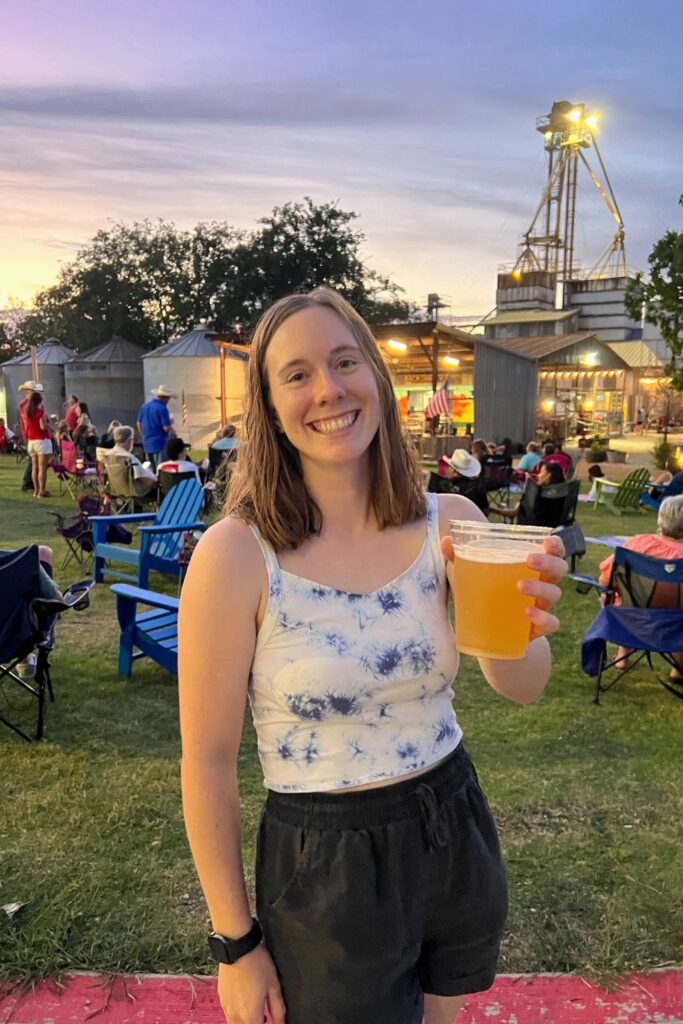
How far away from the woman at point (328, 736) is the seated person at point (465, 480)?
8.84 metres

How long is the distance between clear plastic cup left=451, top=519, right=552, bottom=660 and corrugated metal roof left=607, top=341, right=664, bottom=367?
4182cm

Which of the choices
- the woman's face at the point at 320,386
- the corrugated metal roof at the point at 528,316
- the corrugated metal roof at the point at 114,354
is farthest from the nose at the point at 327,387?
the corrugated metal roof at the point at 528,316

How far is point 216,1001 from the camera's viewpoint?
220cm

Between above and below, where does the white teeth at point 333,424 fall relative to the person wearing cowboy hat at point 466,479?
above

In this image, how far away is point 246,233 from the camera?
115 ft

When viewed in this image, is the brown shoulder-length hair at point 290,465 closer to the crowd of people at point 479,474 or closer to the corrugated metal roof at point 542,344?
the crowd of people at point 479,474

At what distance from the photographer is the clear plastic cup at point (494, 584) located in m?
1.26

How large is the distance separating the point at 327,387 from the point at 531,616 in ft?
1.83

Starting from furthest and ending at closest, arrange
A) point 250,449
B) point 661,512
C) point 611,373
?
point 611,373 → point 661,512 → point 250,449

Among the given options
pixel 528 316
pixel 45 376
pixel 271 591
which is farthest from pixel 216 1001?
pixel 528 316

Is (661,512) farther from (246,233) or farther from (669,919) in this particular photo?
(246,233)

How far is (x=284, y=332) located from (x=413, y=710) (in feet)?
2.42

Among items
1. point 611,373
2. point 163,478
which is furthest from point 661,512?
point 611,373

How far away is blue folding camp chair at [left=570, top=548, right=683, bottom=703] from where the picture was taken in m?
4.30
